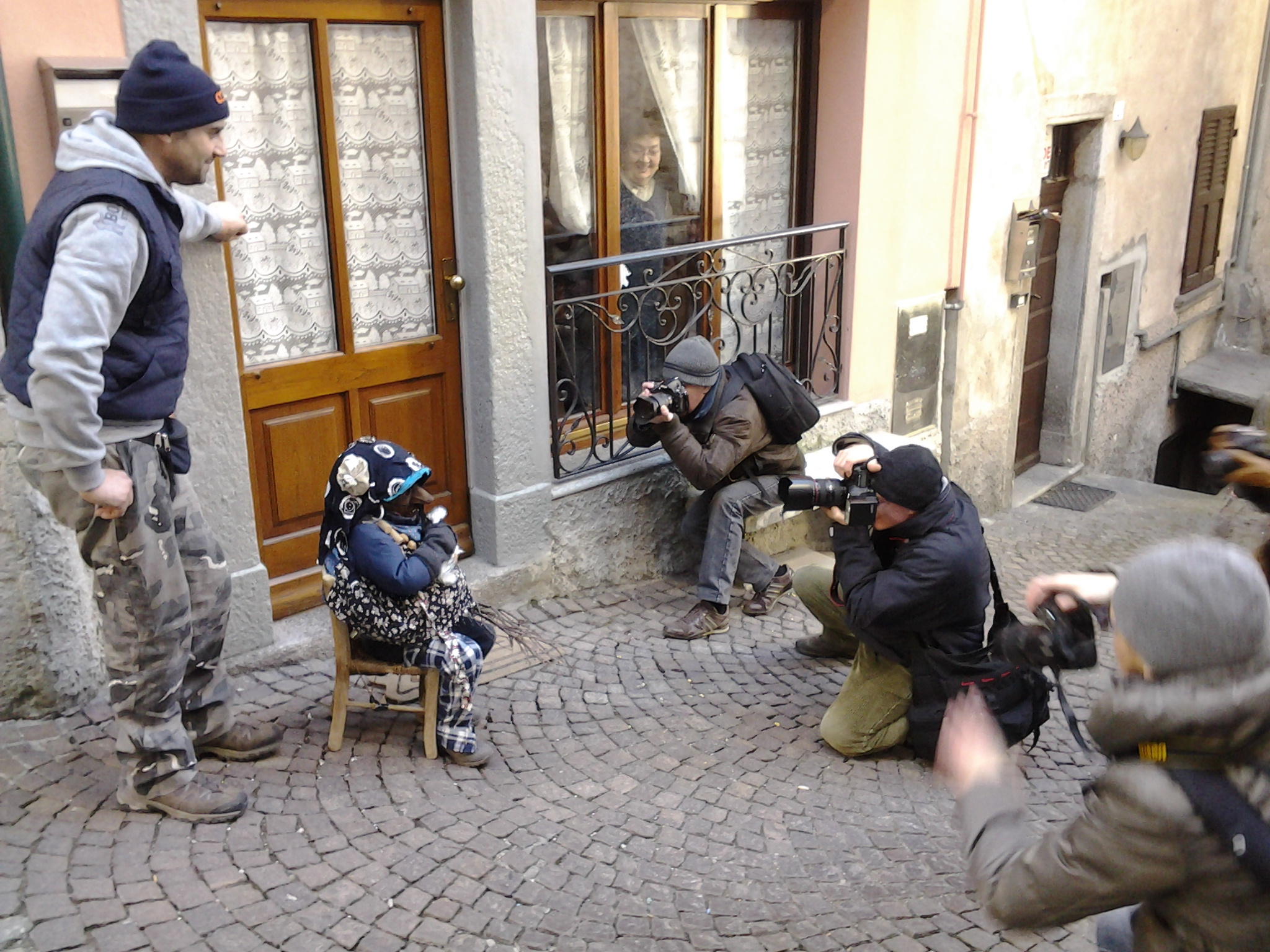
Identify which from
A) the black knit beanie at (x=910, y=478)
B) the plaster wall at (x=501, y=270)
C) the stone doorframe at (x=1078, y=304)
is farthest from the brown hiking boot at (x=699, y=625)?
the stone doorframe at (x=1078, y=304)

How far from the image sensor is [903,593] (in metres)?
4.32

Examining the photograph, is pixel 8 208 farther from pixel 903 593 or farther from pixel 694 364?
pixel 903 593

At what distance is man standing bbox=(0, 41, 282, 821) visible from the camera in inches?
122

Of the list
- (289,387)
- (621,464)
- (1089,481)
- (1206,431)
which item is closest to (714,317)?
(621,464)

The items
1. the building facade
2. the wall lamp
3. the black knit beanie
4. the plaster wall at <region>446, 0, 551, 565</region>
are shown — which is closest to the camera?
the black knit beanie

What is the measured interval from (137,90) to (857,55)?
4.51 m

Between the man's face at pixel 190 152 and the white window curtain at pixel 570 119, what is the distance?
2.52 m

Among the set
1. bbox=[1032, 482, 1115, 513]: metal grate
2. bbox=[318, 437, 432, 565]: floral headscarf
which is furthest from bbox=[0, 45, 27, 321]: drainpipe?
bbox=[1032, 482, 1115, 513]: metal grate

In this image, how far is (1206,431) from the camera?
12969mm

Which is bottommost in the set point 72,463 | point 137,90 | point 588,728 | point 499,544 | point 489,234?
point 588,728

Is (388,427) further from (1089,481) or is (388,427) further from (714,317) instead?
(1089,481)

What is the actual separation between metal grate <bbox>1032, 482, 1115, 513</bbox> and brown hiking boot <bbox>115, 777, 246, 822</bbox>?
23.8 feet

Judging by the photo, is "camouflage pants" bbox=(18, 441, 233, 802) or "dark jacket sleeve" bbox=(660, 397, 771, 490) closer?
"camouflage pants" bbox=(18, 441, 233, 802)

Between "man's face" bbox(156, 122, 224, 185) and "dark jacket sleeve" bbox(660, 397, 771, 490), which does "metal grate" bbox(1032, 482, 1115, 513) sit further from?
"man's face" bbox(156, 122, 224, 185)
